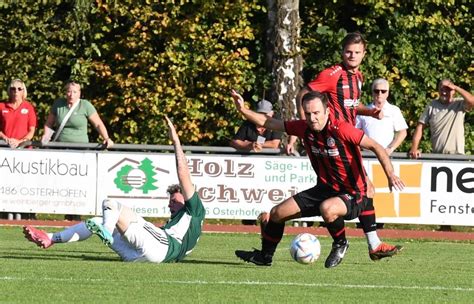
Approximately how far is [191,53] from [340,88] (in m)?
12.7

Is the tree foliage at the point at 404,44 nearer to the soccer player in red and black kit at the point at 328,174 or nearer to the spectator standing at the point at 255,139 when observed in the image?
the spectator standing at the point at 255,139

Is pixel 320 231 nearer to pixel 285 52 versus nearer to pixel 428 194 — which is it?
pixel 428 194

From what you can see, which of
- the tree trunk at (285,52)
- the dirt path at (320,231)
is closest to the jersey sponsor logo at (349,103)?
the dirt path at (320,231)

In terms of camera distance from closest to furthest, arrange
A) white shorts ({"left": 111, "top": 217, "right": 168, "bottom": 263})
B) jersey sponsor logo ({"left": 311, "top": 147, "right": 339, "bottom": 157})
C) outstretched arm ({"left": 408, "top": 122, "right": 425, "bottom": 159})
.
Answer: white shorts ({"left": 111, "top": 217, "right": 168, "bottom": 263}), jersey sponsor logo ({"left": 311, "top": 147, "right": 339, "bottom": 157}), outstretched arm ({"left": 408, "top": 122, "right": 425, "bottom": 159})

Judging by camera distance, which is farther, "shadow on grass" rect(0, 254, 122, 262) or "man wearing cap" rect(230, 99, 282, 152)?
"man wearing cap" rect(230, 99, 282, 152)

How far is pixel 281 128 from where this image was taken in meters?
13.1

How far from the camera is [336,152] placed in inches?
508

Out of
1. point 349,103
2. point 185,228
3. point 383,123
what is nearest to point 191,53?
point 383,123

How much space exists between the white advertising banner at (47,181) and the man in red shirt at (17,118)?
1.57ft

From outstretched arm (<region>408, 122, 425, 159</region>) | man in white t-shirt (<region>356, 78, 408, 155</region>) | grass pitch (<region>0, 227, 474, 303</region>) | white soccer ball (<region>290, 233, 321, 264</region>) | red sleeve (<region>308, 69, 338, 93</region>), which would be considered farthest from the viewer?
outstretched arm (<region>408, 122, 425, 159</region>)

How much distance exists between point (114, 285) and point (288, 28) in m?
15.0

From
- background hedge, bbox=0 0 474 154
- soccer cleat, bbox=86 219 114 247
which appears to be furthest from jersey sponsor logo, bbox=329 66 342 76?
background hedge, bbox=0 0 474 154

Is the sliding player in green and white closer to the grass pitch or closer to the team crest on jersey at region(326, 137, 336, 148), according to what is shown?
the grass pitch

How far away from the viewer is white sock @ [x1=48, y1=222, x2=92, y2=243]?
1263 centimetres
